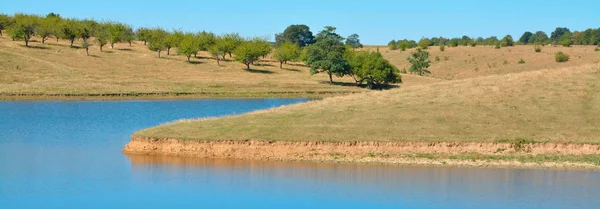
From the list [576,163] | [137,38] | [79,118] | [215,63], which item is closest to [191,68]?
[215,63]

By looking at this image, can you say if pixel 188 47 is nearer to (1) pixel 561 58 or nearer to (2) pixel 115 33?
(2) pixel 115 33

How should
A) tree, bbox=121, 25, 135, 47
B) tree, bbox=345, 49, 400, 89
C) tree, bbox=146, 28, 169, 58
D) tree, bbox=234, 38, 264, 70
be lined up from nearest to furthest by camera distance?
tree, bbox=345, 49, 400, 89, tree, bbox=234, 38, 264, 70, tree, bbox=146, 28, 169, 58, tree, bbox=121, 25, 135, 47

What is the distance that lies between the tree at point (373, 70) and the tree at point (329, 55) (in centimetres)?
177

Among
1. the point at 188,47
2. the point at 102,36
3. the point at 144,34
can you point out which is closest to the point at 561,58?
the point at 188,47

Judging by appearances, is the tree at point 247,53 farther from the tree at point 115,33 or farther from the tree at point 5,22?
the tree at point 5,22

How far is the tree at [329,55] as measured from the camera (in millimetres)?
106188

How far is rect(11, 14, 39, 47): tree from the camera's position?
394ft

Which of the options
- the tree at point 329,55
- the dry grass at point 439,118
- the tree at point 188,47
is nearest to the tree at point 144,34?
the tree at point 188,47

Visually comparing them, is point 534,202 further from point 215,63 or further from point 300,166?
point 215,63

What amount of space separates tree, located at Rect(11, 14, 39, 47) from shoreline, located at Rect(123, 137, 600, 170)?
8588cm

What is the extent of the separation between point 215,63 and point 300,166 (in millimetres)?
86122

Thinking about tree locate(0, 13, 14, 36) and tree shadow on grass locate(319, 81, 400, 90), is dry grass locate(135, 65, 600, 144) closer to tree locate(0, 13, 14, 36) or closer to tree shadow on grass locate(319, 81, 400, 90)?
tree shadow on grass locate(319, 81, 400, 90)

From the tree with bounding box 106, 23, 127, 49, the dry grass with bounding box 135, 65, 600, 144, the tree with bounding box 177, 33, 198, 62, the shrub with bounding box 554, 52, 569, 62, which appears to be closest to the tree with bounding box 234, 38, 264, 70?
the tree with bounding box 177, 33, 198, 62

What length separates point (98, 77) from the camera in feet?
329
